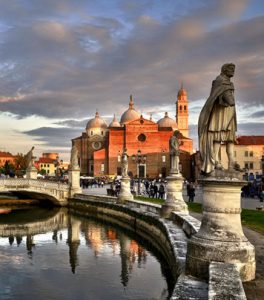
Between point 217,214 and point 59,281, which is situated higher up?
point 217,214

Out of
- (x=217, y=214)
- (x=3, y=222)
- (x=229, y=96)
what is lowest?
(x=3, y=222)

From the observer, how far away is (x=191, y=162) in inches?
3406

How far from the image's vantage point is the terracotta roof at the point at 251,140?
8159 centimetres

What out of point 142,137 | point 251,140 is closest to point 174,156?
point 142,137

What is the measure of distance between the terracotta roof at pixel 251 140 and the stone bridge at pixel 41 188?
172 feet

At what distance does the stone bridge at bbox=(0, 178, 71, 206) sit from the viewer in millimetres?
34088

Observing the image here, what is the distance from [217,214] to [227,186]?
0.52 meters

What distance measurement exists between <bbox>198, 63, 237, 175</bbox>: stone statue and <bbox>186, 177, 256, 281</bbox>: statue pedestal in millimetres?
430

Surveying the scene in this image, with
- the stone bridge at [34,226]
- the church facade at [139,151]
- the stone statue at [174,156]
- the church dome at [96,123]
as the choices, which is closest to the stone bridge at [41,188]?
the stone bridge at [34,226]

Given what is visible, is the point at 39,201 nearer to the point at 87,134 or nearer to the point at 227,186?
the point at 227,186

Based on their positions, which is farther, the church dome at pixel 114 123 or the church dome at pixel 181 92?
the church dome at pixel 181 92

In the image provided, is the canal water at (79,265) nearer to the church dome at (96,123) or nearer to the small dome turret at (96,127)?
the small dome turret at (96,127)

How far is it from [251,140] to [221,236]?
7888cm

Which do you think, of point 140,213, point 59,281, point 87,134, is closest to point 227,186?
point 59,281
